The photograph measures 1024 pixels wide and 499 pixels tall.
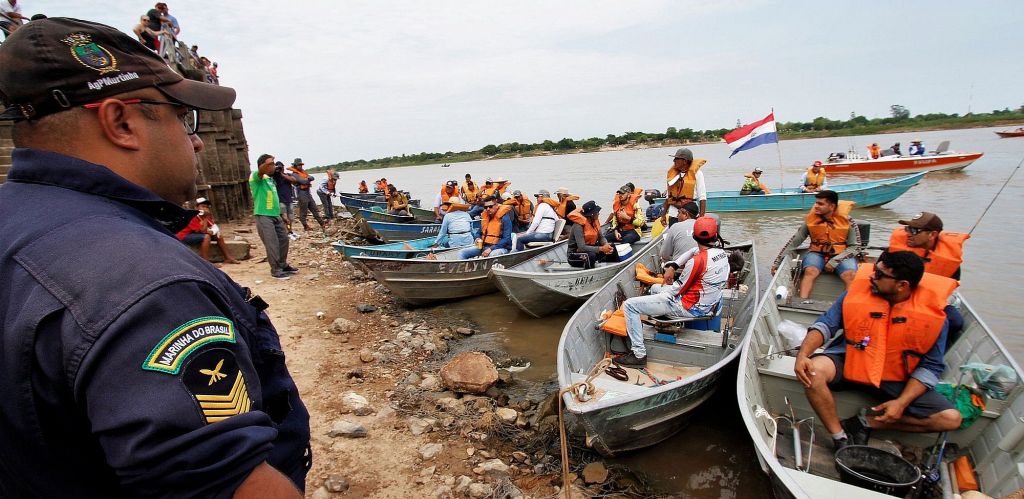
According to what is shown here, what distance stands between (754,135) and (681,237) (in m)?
8.50

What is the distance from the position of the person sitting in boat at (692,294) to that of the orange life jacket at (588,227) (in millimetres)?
3903

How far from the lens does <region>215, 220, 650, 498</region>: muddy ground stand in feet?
→ 12.7

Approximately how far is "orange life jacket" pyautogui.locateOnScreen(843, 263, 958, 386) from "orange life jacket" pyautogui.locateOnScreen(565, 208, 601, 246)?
222 inches

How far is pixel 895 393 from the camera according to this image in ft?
11.7

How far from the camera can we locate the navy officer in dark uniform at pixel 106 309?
752 millimetres

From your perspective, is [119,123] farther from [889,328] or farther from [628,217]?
[628,217]

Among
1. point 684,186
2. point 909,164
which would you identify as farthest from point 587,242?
point 909,164

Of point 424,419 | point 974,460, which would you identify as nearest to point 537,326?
point 424,419

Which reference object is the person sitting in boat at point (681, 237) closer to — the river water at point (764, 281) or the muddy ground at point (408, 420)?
the river water at point (764, 281)

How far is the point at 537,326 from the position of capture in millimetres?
8086

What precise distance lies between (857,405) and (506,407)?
3349 mm

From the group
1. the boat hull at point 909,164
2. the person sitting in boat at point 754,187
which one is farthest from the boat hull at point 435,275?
the boat hull at point 909,164

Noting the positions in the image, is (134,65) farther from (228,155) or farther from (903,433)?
(228,155)

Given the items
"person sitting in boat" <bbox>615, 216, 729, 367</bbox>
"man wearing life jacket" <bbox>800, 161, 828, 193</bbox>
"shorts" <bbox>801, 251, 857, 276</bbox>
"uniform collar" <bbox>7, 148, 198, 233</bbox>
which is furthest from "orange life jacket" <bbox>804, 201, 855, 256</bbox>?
"man wearing life jacket" <bbox>800, 161, 828, 193</bbox>
